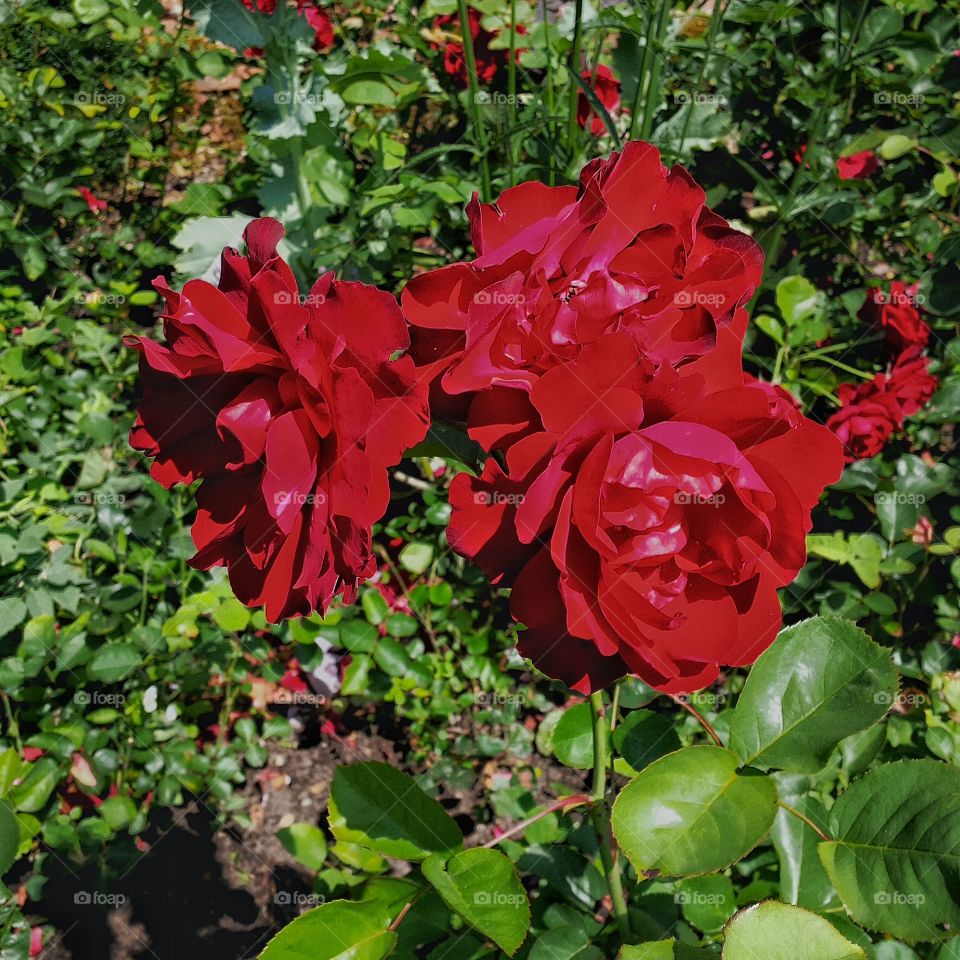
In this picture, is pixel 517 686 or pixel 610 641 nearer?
pixel 610 641

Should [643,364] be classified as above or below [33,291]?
above

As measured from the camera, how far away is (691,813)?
21.5 inches

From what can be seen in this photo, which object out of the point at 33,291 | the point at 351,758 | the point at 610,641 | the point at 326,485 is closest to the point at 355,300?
the point at 326,485

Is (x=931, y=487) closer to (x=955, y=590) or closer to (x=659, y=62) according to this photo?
(x=955, y=590)

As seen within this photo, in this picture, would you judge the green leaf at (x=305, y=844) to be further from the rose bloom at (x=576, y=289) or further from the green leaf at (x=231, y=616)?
the rose bloom at (x=576, y=289)

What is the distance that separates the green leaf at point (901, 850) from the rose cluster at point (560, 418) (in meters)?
0.22

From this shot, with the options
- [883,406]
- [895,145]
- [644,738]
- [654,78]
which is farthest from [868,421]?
[644,738]

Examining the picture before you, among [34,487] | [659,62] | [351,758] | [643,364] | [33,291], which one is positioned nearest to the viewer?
[643,364]

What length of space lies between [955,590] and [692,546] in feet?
3.12

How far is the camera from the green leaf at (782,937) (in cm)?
47

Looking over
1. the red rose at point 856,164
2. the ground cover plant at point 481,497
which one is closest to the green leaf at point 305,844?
the ground cover plant at point 481,497

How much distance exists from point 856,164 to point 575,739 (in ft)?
4.47

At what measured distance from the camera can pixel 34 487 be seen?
A: 1488 mm

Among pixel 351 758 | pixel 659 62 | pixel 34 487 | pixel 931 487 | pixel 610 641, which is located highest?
pixel 659 62
